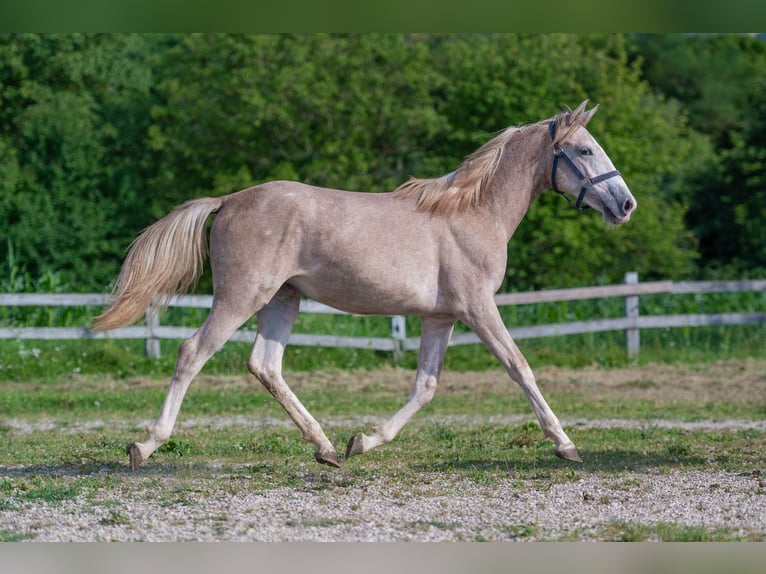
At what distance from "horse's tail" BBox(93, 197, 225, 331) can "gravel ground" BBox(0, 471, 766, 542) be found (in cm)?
115

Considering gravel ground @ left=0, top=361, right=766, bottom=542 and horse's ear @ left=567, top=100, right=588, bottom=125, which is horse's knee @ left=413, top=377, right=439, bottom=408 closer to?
gravel ground @ left=0, top=361, right=766, bottom=542

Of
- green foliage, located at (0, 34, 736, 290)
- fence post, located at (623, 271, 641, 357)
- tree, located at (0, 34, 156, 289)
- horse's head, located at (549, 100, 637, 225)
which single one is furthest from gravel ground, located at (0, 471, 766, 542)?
tree, located at (0, 34, 156, 289)

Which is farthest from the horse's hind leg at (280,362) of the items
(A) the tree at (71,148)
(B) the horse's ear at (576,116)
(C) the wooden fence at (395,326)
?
(A) the tree at (71,148)

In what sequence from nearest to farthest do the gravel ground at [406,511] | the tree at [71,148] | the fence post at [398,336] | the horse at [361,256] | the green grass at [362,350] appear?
the gravel ground at [406,511], the horse at [361,256], the green grass at [362,350], the fence post at [398,336], the tree at [71,148]

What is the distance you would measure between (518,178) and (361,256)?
1.30 m

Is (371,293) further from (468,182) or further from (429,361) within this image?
(468,182)

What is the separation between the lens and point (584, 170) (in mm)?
6660

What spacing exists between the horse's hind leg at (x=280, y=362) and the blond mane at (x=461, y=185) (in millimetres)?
1076

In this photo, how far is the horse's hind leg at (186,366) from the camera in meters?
6.18

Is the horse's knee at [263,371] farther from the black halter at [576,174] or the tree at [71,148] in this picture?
the tree at [71,148]

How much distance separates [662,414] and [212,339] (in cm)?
533

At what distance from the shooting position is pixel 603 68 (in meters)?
20.8

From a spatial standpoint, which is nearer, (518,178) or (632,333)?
(518,178)

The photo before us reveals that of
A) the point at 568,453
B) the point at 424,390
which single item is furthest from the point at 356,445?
the point at 568,453
